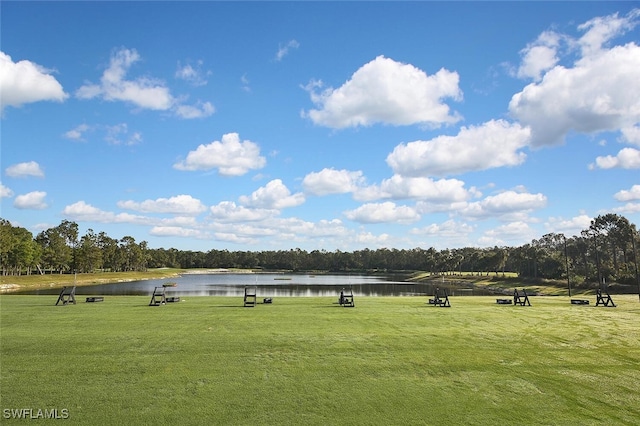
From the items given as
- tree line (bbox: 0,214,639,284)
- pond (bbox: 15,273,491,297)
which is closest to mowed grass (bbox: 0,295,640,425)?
pond (bbox: 15,273,491,297)

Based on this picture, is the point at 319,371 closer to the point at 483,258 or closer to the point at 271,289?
the point at 271,289

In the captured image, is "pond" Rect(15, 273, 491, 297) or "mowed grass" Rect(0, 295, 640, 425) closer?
"mowed grass" Rect(0, 295, 640, 425)

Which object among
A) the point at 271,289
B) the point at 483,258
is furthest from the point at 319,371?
the point at 483,258

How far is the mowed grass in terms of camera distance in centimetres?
906

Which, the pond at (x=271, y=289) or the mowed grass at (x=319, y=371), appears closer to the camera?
the mowed grass at (x=319, y=371)

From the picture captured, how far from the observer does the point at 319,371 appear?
1172 cm

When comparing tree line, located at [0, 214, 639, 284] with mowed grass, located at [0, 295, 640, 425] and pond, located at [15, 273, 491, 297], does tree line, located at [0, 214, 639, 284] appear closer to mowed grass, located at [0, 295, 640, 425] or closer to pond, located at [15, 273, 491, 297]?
pond, located at [15, 273, 491, 297]

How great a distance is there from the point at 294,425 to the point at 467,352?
310 inches

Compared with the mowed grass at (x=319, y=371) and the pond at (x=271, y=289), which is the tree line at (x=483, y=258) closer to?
the pond at (x=271, y=289)

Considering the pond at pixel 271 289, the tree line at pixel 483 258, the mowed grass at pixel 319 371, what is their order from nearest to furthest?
the mowed grass at pixel 319 371 < the pond at pixel 271 289 < the tree line at pixel 483 258

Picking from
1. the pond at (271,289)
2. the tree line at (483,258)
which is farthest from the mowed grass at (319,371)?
the tree line at (483,258)

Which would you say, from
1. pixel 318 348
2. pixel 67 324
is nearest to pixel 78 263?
pixel 67 324

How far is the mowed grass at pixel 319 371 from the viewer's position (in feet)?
29.7

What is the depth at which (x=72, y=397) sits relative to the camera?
9.59m
